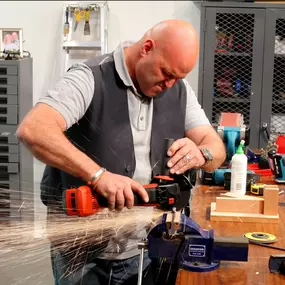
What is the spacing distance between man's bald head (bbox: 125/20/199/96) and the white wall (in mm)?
2237

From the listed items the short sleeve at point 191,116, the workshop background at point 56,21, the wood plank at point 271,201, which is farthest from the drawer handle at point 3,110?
the wood plank at point 271,201

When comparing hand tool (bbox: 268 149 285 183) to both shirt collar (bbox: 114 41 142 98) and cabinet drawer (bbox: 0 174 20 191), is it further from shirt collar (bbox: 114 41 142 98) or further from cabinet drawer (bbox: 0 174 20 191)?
cabinet drawer (bbox: 0 174 20 191)

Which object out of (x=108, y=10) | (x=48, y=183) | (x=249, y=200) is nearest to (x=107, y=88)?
(x=48, y=183)

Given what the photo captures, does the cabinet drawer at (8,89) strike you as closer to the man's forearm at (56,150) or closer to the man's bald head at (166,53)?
the man's bald head at (166,53)

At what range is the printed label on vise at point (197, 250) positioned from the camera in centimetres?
144

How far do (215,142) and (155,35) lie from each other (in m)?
0.53

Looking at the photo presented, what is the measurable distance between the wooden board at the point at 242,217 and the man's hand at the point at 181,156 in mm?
232

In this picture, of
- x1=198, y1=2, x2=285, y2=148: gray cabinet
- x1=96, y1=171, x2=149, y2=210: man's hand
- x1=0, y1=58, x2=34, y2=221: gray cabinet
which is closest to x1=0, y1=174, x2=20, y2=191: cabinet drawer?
x1=0, y1=58, x2=34, y2=221: gray cabinet

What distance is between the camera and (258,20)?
3637 millimetres

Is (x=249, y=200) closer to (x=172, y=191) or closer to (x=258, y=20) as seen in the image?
(x=172, y=191)

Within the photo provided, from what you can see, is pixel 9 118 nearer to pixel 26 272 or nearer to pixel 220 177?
pixel 26 272

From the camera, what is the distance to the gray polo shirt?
165 cm

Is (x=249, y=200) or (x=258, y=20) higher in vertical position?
(x=258, y=20)

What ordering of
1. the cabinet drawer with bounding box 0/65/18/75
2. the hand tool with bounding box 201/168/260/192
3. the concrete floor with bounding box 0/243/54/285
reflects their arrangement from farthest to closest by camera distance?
the cabinet drawer with bounding box 0/65/18/75 → the concrete floor with bounding box 0/243/54/285 → the hand tool with bounding box 201/168/260/192
